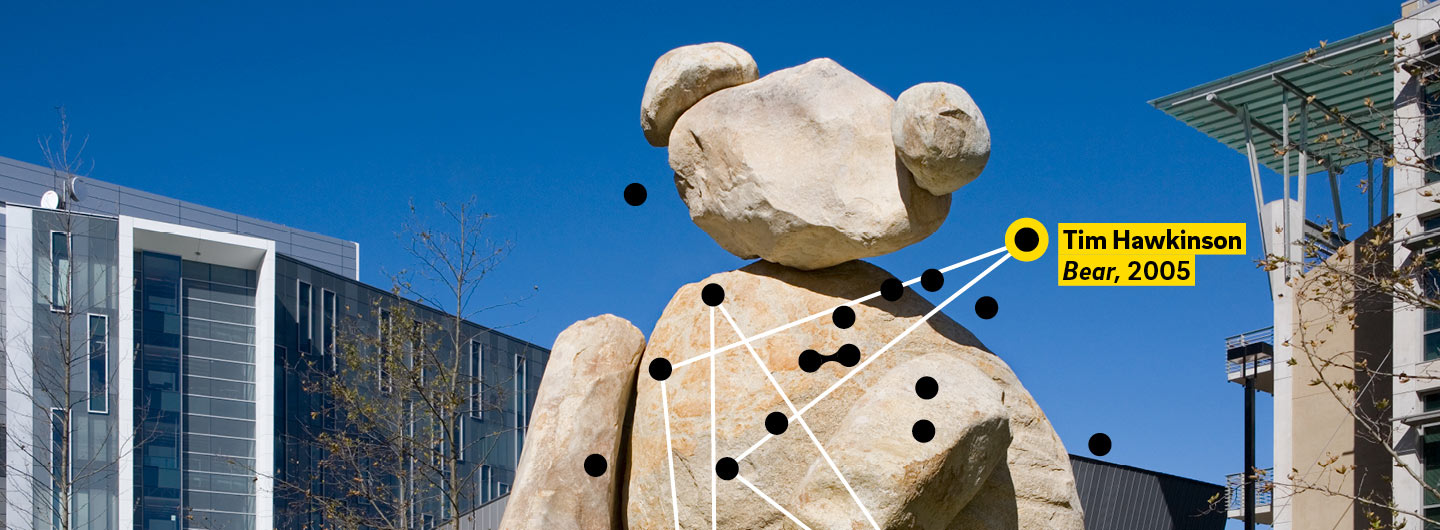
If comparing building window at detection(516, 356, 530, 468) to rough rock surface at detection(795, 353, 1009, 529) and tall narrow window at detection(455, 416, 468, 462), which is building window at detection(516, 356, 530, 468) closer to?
tall narrow window at detection(455, 416, 468, 462)

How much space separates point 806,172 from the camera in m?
4.90

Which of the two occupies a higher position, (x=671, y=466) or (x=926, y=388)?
(x=926, y=388)

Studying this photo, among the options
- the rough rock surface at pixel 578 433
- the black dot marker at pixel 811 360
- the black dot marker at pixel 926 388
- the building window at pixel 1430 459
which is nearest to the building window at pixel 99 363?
the building window at pixel 1430 459

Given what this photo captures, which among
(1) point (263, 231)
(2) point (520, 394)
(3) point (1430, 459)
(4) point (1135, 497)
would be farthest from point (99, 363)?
(3) point (1430, 459)

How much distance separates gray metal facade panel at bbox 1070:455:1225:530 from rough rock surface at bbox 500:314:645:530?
14978mm

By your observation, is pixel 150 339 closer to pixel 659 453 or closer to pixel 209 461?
pixel 209 461

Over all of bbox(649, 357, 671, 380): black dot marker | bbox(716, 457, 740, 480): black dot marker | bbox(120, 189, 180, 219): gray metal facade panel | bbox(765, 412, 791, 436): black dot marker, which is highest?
bbox(120, 189, 180, 219): gray metal facade panel

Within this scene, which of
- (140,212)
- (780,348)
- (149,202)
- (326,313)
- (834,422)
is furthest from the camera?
(326,313)

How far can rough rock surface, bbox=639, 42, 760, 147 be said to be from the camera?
16.9 feet

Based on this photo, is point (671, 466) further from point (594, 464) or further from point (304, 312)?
point (304, 312)

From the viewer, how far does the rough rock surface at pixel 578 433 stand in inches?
193

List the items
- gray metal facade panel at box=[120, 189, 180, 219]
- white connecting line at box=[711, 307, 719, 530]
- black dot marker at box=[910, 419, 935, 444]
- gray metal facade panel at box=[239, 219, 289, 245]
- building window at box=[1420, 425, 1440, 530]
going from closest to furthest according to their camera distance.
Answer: black dot marker at box=[910, 419, 935, 444] < white connecting line at box=[711, 307, 719, 530] < building window at box=[1420, 425, 1440, 530] < gray metal facade panel at box=[120, 189, 180, 219] < gray metal facade panel at box=[239, 219, 289, 245]

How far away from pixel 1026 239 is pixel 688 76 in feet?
4.59

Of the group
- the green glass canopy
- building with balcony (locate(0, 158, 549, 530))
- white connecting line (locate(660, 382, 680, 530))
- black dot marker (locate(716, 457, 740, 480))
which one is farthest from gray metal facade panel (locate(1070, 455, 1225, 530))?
building with balcony (locate(0, 158, 549, 530))
